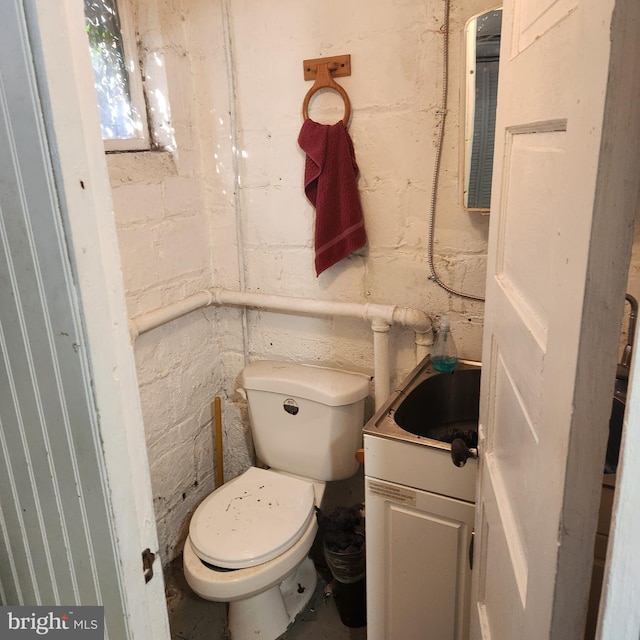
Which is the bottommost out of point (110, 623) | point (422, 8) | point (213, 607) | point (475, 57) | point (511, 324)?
point (213, 607)

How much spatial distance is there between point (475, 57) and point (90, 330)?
1.16 m

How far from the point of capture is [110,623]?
0.74 m

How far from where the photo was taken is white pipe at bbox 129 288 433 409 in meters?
1.64

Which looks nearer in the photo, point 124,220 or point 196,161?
point 124,220

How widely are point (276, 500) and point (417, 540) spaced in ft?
1.81

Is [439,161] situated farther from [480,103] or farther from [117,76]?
[117,76]

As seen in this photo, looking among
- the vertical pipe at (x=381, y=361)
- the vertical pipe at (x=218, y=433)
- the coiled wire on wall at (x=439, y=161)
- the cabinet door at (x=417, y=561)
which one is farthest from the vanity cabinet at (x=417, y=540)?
the vertical pipe at (x=218, y=433)

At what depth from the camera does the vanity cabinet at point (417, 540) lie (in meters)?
1.26

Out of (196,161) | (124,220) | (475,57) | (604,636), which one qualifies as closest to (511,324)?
(604,636)

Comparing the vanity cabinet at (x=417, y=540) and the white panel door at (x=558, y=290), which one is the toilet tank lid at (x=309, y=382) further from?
the white panel door at (x=558, y=290)

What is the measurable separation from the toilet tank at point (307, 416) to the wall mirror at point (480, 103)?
0.72 meters

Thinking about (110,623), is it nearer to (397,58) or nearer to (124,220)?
(124,220)

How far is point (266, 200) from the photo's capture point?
1835 mm

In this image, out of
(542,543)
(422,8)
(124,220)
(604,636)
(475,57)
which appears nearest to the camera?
(604,636)
